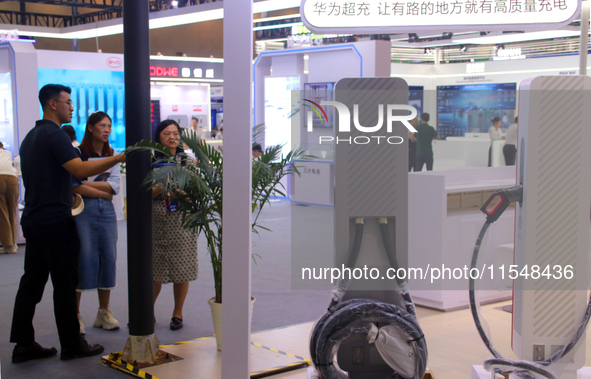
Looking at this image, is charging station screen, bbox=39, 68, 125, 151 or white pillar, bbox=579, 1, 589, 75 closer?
white pillar, bbox=579, 1, 589, 75

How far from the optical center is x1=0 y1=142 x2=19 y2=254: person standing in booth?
6316 millimetres

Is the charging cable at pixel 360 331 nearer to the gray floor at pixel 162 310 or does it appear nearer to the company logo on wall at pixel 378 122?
the company logo on wall at pixel 378 122

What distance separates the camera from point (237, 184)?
1946 millimetres

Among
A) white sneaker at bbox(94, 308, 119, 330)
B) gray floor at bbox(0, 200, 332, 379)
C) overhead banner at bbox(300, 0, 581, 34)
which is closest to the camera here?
overhead banner at bbox(300, 0, 581, 34)

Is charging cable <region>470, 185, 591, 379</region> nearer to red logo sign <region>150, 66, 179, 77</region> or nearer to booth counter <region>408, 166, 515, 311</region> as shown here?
booth counter <region>408, 166, 515, 311</region>

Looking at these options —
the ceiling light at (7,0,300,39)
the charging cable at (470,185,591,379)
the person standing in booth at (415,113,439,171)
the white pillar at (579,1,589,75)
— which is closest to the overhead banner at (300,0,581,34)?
the charging cable at (470,185,591,379)

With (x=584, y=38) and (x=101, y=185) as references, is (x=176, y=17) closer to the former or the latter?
(x=101, y=185)

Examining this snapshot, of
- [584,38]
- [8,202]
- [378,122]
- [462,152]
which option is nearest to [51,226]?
[378,122]

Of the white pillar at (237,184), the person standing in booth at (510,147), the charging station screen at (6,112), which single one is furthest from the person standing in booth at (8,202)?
the person standing in booth at (510,147)

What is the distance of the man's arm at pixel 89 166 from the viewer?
→ 3164 millimetres

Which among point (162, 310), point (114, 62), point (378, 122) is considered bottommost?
point (162, 310)

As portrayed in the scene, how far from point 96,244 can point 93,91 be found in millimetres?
6975

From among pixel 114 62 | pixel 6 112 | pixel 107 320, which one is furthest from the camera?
pixel 114 62

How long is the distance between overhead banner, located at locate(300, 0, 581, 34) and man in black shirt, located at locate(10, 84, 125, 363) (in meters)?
1.44
